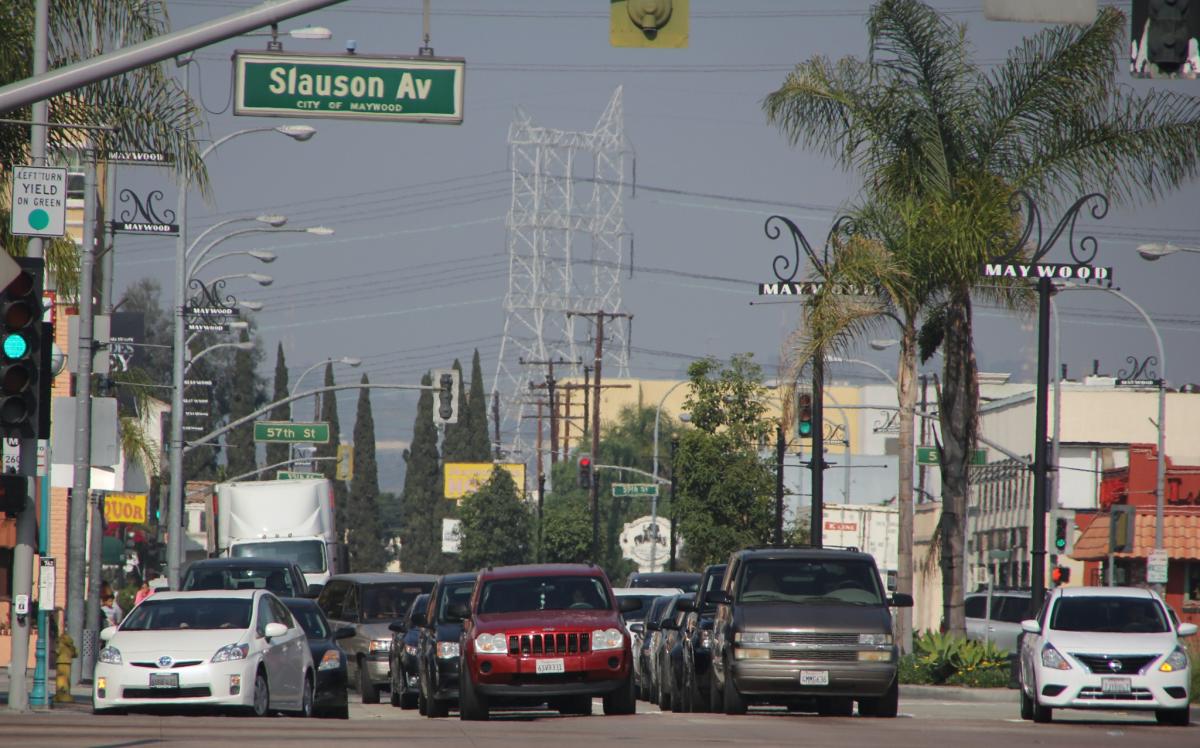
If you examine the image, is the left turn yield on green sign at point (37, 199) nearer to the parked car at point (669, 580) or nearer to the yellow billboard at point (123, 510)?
the parked car at point (669, 580)

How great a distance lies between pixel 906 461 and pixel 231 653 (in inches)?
692

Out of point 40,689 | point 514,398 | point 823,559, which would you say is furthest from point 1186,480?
point 514,398

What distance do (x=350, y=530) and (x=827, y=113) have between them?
104926 millimetres

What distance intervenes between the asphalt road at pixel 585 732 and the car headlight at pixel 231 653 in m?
0.71

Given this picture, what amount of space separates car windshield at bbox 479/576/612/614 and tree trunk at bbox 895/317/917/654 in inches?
455

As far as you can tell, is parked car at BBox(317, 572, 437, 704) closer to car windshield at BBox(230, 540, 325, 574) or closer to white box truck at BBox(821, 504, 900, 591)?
car windshield at BBox(230, 540, 325, 574)

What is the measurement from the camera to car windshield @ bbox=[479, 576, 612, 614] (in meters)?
23.6

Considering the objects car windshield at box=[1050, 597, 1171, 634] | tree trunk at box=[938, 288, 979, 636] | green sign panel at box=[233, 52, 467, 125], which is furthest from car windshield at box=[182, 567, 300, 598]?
green sign panel at box=[233, 52, 467, 125]

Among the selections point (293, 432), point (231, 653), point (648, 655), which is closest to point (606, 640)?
point (231, 653)

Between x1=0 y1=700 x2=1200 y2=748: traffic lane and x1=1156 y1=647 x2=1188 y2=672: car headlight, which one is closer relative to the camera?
x1=0 y1=700 x2=1200 y2=748: traffic lane

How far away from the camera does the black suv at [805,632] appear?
22469 mm

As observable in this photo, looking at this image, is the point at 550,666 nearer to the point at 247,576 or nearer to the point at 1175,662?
the point at 1175,662

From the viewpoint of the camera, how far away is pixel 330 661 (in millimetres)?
24781

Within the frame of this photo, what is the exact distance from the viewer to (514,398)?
5389 inches
